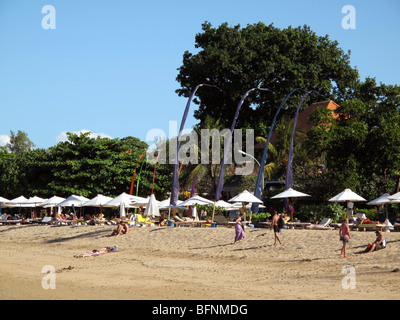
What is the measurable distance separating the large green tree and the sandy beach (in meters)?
19.0

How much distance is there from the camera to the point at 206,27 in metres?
49.2

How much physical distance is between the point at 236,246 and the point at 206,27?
28973 millimetres

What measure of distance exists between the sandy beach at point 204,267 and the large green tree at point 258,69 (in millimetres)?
18961

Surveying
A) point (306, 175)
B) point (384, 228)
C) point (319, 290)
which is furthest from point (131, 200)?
point (319, 290)

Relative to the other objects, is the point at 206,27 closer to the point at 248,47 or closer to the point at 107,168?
the point at 248,47

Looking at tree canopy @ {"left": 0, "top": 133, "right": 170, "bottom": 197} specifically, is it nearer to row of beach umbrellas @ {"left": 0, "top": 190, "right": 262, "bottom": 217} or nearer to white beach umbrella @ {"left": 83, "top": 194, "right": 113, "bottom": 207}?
row of beach umbrellas @ {"left": 0, "top": 190, "right": 262, "bottom": 217}

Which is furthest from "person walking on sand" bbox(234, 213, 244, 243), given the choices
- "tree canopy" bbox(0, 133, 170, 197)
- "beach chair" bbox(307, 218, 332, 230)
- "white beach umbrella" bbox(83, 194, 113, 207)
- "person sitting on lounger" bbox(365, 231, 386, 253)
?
"tree canopy" bbox(0, 133, 170, 197)

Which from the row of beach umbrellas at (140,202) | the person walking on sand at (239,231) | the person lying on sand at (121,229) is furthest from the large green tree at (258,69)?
the person walking on sand at (239,231)

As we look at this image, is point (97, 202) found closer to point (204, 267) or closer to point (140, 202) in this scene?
point (140, 202)

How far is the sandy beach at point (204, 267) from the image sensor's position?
49.6ft

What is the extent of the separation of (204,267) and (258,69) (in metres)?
28.1

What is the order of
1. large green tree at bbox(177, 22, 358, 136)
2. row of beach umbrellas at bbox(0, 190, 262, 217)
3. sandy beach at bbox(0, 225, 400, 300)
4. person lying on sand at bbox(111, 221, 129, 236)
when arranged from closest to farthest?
sandy beach at bbox(0, 225, 400, 300)
row of beach umbrellas at bbox(0, 190, 262, 217)
person lying on sand at bbox(111, 221, 129, 236)
large green tree at bbox(177, 22, 358, 136)

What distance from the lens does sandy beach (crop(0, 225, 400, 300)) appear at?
1512 centimetres
